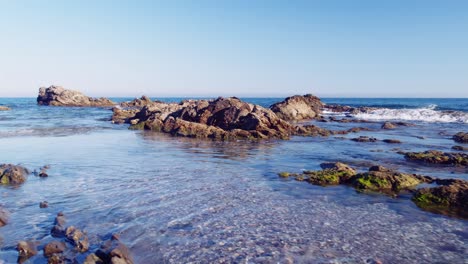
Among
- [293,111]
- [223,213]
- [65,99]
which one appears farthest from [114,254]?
[65,99]

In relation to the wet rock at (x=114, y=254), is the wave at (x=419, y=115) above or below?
below

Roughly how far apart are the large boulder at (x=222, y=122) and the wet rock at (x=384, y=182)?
47.6 ft

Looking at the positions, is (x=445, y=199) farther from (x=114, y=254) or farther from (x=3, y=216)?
(x=3, y=216)

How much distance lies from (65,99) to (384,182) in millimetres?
95513

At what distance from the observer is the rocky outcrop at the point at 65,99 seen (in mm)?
93562

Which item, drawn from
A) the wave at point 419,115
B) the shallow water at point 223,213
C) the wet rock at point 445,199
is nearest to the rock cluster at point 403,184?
the wet rock at point 445,199

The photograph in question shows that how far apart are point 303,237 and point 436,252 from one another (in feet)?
9.44

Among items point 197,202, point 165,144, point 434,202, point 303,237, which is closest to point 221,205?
point 197,202

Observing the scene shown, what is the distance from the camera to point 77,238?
26.2 ft

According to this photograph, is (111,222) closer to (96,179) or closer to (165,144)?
(96,179)

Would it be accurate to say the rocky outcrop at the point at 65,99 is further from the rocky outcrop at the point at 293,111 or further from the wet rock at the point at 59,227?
the wet rock at the point at 59,227

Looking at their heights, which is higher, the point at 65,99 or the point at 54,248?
the point at 54,248

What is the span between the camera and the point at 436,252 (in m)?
7.92

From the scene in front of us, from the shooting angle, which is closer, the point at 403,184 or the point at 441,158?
the point at 403,184
